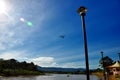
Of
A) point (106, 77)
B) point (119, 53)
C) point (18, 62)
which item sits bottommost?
point (106, 77)

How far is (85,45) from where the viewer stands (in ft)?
29.0

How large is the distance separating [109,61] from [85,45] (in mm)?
84387

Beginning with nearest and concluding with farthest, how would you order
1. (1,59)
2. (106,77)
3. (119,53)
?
1. (106,77)
2. (119,53)
3. (1,59)

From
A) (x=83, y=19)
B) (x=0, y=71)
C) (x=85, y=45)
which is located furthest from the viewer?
(x=0, y=71)

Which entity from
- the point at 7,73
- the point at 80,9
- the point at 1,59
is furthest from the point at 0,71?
the point at 80,9

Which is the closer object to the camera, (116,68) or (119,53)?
(116,68)

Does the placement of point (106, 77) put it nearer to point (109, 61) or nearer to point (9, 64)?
point (109, 61)

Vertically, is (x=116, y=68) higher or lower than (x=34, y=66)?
lower

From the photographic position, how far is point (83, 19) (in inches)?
378

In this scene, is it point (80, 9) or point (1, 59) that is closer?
point (80, 9)

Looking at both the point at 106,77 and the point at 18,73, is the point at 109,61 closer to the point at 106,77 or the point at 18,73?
the point at 106,77

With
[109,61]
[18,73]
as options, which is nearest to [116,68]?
[109,61]

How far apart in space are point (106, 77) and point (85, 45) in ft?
82.8

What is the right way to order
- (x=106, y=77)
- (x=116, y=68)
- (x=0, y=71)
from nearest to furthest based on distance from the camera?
1. (x=106, y=77)
2. (x=116, y=68)
3. (x=0, y=71)
